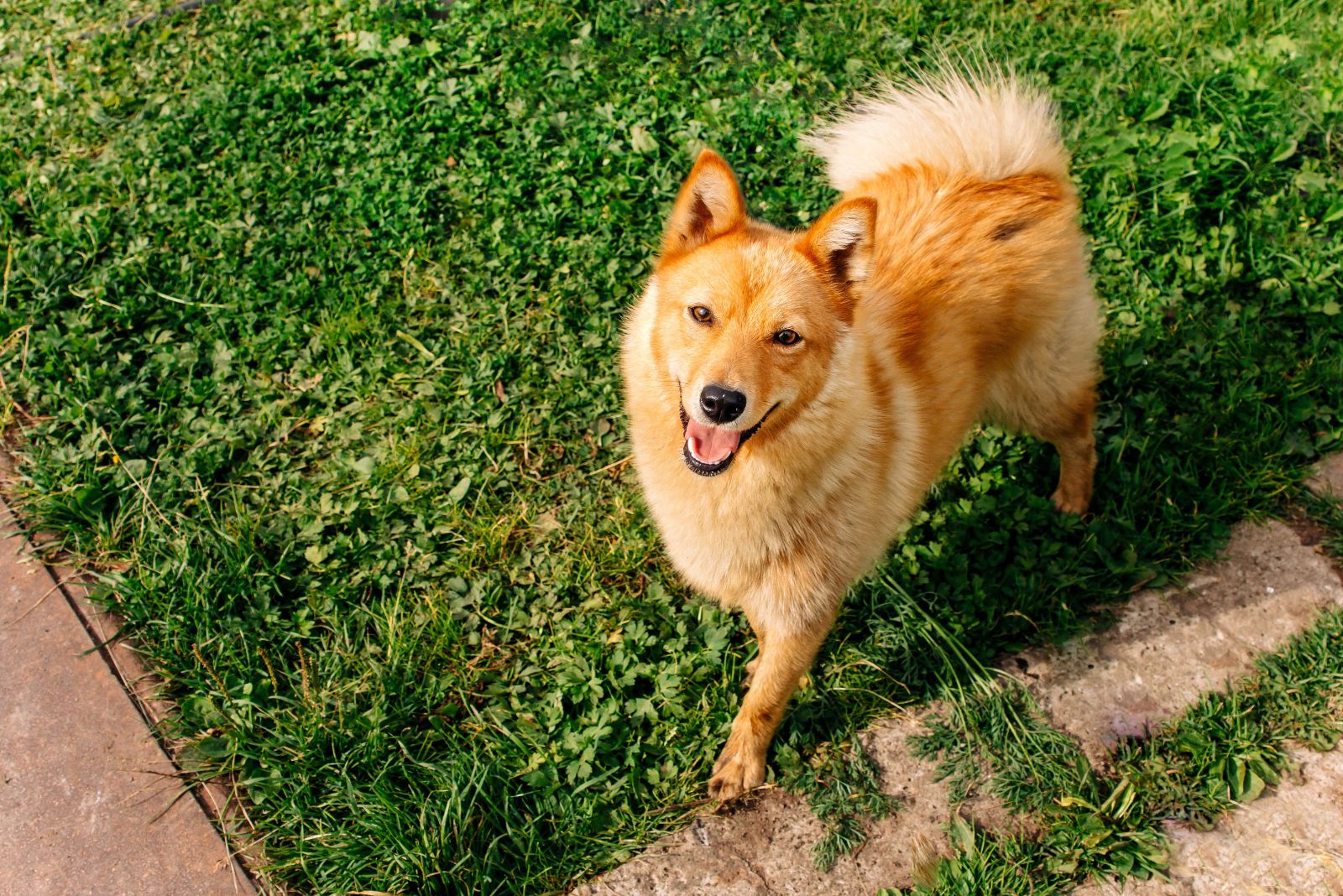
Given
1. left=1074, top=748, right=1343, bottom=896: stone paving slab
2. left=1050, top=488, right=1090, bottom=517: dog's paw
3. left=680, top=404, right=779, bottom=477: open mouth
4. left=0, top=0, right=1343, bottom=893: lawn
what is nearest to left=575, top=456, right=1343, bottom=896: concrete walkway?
left=1074, top=748, right=1343, bottom=896: stone paving slab

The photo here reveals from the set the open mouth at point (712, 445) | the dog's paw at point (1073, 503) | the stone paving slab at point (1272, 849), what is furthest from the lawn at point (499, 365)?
the open mouth at point (712, 445)

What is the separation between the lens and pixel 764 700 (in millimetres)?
2820

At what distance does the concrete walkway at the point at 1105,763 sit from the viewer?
8.81 ft

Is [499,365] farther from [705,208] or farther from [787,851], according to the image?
[787,851]

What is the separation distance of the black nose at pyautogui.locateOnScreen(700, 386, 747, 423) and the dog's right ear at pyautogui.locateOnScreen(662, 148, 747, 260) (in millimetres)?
589

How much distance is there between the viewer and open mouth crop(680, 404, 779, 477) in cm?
240

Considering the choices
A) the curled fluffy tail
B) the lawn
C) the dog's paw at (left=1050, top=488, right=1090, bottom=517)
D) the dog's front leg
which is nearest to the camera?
the dog's front leg

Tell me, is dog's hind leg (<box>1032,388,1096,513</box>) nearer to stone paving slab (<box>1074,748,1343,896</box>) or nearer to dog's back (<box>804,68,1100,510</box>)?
dog's back (<box>804,68,1100,510</box>)

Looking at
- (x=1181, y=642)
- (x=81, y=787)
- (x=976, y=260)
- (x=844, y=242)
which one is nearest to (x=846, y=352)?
(x=844, y=242)

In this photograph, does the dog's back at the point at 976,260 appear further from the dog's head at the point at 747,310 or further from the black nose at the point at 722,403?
the black nose at the point at 722,403

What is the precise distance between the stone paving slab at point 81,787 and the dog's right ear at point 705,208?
7.40ft

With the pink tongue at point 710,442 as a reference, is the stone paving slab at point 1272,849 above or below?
below

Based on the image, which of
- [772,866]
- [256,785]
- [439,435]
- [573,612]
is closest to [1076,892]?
[772,866]

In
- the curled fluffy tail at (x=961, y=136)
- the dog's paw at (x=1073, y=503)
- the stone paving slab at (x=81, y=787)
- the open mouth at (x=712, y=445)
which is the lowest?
the dog's paw at (x=1073, y=503)
